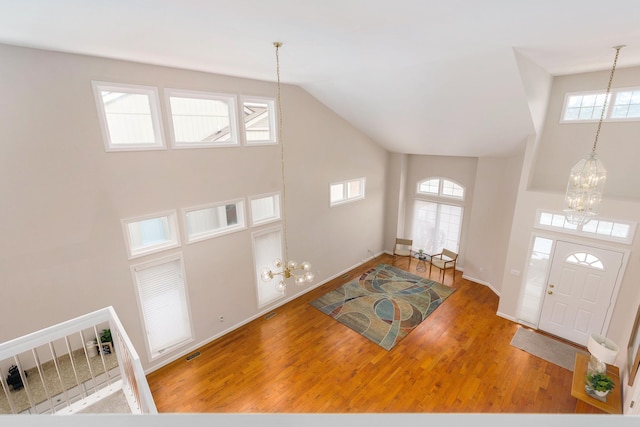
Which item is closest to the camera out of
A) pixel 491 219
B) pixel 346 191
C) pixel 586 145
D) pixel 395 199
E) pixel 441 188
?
pixel 586 145

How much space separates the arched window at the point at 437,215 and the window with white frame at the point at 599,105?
125 inches

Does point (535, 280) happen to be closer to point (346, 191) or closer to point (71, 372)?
point (346, 191)

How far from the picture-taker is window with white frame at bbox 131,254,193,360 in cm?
495

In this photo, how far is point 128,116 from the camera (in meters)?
4.40

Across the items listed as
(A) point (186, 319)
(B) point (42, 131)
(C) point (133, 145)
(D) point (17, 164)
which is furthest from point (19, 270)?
(A) point (186, 319)

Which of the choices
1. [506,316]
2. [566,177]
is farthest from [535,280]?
[566,177]

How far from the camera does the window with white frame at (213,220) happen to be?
5.27 m

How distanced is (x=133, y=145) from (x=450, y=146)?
657 centimetres

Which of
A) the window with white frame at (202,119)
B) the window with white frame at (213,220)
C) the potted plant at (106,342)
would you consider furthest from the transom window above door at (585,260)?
the potted plant at (106,342)

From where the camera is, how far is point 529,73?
4.41 metres

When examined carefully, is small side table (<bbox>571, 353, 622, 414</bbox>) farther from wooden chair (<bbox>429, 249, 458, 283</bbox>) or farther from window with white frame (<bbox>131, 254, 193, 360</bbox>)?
window with white frame (<bbox>131, 254, 193, 360</bbox>)

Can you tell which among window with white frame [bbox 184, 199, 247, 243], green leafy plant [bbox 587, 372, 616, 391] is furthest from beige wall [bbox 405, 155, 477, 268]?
window with white frame [bbox 184, 199, 247, 243]

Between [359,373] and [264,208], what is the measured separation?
3.59 metres

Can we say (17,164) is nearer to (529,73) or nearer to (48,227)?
(48,227)
